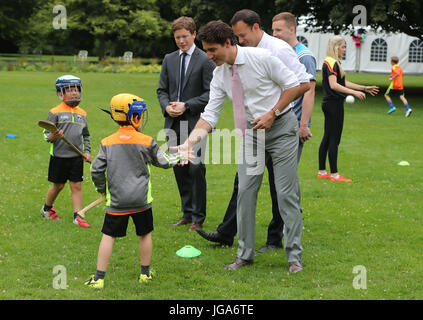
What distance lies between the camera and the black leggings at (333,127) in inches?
380

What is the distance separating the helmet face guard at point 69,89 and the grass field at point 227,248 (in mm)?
1505

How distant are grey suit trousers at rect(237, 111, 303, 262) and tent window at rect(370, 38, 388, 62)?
159ft

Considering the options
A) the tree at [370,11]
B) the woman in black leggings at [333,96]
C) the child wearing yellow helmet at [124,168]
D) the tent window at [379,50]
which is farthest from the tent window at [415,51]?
the child wearing yellow helmet at [124,168]

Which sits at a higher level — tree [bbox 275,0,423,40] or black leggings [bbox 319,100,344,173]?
tree [bbox 275,0,423,40]

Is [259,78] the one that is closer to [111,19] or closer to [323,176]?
[323,176]

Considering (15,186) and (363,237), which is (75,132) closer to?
(15,186)

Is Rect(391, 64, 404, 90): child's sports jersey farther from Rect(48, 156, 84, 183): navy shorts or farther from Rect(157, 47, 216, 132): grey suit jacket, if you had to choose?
Rect(48, 156, 84, 183): navy shorts

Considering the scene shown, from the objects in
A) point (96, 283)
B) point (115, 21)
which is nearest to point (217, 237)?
point (96, 283)

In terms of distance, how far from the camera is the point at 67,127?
694 cm

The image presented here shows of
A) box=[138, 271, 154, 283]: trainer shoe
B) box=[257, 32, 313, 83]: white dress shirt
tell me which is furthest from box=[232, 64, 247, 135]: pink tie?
box=[138, 271, 154, 283]: trainer shoe

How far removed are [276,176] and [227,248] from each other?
50.0 inches

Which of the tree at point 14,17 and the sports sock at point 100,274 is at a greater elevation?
the tree at point 14,17

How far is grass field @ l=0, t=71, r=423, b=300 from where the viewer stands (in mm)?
5035

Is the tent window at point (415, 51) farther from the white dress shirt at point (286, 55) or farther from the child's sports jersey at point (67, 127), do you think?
the white dress shirt at point (286, 55)
